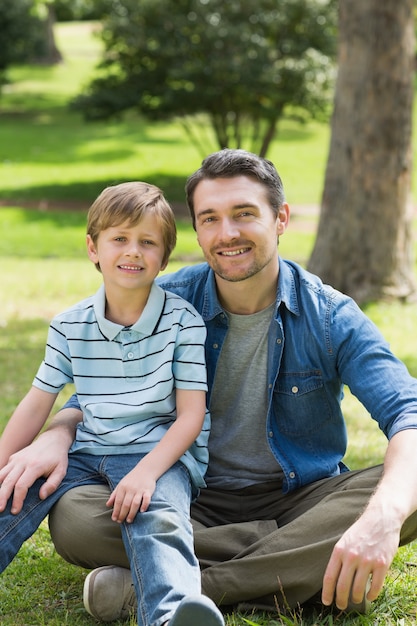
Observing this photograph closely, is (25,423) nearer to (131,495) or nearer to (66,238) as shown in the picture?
(131,495)

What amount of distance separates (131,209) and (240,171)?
0.43m

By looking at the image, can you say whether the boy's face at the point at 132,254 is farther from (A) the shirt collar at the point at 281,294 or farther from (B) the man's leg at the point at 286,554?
(B) the man's leg at the point at 286,554

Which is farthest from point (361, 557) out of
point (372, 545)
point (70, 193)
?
point (70, 193)

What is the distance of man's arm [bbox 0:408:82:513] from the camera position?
2.94m

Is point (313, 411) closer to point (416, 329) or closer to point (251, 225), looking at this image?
point (251, 225)

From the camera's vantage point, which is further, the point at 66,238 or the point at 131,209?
the point at 66,238

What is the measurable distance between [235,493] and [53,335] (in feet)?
2.77

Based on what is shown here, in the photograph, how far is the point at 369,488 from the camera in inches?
115

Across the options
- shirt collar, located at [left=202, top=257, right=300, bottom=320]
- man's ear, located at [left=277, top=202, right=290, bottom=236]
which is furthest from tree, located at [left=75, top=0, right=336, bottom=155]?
shirt collar, located at [left=202, top=257, right=300, bottom=320]

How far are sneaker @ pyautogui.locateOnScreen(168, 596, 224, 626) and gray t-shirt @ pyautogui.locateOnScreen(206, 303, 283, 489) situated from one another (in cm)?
98

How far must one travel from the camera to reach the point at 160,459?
2889 millimetres

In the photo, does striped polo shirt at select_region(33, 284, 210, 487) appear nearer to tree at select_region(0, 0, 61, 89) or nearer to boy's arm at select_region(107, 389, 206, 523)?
boy's arm at select_region(107, 389, 206, 523)

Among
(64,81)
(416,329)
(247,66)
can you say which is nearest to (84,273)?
(416,329)

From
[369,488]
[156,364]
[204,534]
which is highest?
[156,364]
